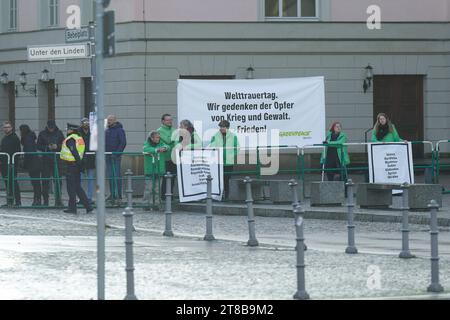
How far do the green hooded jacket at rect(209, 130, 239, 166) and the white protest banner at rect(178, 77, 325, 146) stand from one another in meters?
2.47

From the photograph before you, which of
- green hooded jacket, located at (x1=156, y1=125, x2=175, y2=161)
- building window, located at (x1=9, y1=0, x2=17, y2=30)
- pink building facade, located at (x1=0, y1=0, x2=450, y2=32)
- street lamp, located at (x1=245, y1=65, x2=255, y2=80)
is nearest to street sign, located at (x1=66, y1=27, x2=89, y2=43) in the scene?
green hooded jacket, located at (x1=156, y1=125, x2=175, y2=161)

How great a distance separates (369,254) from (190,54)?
19.4 metres

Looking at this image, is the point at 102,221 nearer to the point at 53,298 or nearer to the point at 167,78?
the point at 53,298

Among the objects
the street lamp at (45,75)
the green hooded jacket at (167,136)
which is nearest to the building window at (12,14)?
the street lamp at (45,75)

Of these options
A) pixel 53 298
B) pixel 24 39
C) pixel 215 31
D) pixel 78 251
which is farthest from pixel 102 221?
pixel 24 39

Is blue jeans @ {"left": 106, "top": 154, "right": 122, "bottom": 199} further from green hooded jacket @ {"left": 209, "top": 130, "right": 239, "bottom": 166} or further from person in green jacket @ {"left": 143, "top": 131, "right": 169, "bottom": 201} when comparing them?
green hooded jacket @ {"left": 209, "top": 130, "right": 239, "bottom": 166}

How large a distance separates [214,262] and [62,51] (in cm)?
917

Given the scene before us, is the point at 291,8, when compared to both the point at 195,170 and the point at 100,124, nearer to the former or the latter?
the point at 195,170

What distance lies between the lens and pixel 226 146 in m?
26.7

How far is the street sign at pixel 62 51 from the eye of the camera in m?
23.9

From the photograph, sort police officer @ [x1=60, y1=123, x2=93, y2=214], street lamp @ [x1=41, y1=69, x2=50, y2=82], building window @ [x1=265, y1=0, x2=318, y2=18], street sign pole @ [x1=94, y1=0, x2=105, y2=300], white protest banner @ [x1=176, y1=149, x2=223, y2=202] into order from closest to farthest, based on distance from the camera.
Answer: street sign pole @ [x1=94, y1=0, x2=105, y2=300] < police officer @ [x1=60, y1=123, x2=93, y2=214] < white protest banner @ [x1=176, y1=149, x2=223, y2=202] < building window @ [x1=265, y1=0, x2=318, y2=18] < street lamp @ [x1=41, y1=69, x2=50, y2=82]

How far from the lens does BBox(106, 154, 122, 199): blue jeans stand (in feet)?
85.9

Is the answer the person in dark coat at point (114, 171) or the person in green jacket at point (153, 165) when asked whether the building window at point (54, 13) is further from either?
the person in green jacket at point (153, 165)

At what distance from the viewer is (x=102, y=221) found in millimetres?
11000
